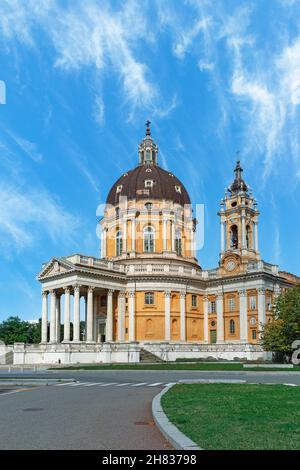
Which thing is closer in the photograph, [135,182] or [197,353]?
[197,353]

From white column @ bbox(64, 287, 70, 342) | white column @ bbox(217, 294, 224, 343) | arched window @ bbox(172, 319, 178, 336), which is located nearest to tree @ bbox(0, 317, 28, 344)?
white column @ bbox(64, 287, 70, 342)

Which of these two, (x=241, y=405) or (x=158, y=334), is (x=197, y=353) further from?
(x=241, y=405)

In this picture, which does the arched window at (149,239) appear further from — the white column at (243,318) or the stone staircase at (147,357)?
the stone staircase at (147,357)

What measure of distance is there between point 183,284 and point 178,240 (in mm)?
10033

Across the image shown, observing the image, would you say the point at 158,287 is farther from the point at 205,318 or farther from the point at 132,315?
the point at 205,318

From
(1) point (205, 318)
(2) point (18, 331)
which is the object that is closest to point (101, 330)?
(1) point (205, 318)

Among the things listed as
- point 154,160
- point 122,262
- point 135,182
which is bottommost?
point 122,262

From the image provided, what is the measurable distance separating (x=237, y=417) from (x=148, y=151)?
82.8 metres

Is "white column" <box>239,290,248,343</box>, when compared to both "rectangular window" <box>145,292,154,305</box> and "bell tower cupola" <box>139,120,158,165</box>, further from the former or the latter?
"bell tower cupola" <box>139,120,158,165</box>

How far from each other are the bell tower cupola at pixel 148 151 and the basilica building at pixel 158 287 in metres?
7.06

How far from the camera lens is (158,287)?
74.2 metres
